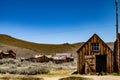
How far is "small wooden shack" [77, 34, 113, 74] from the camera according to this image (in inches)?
1564

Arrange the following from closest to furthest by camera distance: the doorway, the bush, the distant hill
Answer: the doorway → the bush → the distant hill

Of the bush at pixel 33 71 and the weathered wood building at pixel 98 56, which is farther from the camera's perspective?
the bush at pixel 33 71

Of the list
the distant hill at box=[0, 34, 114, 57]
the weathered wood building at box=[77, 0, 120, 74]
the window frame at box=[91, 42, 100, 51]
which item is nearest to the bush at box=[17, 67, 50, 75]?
the weathered wood building at box=[77, 0, 120, 74]

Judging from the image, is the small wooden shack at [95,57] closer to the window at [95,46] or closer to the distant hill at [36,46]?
the window at [95,46]

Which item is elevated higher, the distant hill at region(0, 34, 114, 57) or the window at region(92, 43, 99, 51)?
the distant hill at region(0, 34, 114, 57)

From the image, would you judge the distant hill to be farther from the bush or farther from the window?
the window

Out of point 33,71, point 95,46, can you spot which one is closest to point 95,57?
point 95,46

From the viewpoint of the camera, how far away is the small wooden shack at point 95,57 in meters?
39.7

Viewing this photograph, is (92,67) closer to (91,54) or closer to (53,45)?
(91,54)

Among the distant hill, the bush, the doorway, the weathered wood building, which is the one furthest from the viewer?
the distant hill

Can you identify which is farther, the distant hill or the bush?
the distant hill

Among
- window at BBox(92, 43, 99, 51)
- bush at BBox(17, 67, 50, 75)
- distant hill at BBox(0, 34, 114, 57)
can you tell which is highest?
distant hill at BBox(0, 34, 114, 57)

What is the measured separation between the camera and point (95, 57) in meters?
40.0

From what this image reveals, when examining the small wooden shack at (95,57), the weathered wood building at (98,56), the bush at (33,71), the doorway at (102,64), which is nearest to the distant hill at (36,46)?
the bush at (33,71)
